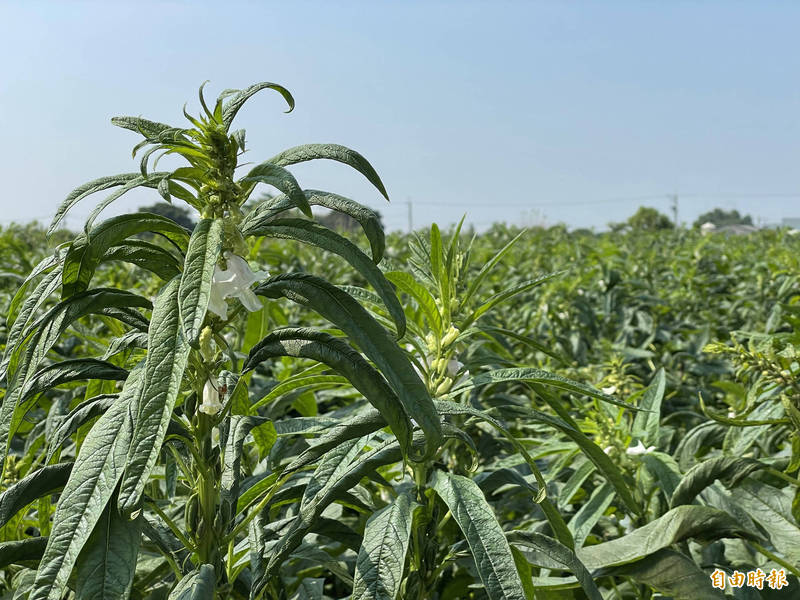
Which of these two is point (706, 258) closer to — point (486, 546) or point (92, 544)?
point (486, 546)

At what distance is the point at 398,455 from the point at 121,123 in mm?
811

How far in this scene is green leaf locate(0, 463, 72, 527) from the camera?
51.8 inches

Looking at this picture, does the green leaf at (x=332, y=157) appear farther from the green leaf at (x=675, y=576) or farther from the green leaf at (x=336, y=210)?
the green leaf at (x=675, y=576)

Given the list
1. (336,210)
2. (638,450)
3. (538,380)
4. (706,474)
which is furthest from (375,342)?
(638,450)

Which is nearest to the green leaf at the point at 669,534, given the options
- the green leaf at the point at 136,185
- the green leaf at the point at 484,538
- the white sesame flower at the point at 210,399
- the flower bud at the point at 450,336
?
the green leaf at the point at 484,538

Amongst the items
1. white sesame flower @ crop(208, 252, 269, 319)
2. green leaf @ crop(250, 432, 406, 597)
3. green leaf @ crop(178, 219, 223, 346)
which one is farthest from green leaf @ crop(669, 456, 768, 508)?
green leaf @ crop(178, 219, 223, 346)

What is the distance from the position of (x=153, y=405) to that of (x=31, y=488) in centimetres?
48

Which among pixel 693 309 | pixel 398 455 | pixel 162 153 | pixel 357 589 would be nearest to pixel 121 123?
pixel 162 153

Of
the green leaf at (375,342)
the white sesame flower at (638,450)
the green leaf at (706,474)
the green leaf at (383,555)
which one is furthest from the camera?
the white sesame flower at (638,450)

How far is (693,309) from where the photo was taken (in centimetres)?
554

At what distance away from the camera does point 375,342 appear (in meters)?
1.17

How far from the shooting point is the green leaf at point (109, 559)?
3.88 feet

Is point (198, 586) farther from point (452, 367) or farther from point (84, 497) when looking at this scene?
point (452, 367)

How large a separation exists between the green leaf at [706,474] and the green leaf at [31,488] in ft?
4.82
